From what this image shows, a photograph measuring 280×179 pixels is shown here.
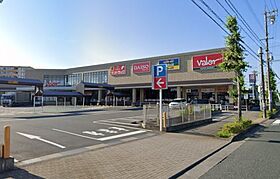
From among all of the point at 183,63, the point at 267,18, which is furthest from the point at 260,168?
the point at 183,63

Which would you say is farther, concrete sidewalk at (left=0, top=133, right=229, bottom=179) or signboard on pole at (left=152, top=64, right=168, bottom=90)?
signboard on pole at (left=152, top=64, right=168, bottom=90)

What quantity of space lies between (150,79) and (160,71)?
3630 cm

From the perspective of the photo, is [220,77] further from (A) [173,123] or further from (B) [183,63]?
(A) [173,123]

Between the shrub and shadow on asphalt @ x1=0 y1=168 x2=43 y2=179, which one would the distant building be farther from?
shadow on asphalt @ x1=0 y1=168 x2=43 y2=179

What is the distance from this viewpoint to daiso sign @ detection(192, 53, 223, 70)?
40.4 m

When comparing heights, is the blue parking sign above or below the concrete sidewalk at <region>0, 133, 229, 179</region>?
above

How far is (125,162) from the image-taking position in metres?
6.84

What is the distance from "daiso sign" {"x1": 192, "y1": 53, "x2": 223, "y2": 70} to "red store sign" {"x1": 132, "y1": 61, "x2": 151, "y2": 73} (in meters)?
10.5

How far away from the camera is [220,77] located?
40.2 meters

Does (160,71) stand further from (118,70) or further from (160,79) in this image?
(118,70)

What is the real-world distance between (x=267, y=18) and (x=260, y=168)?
2419 centimetres

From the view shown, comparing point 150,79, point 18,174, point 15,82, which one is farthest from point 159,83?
point 150,79

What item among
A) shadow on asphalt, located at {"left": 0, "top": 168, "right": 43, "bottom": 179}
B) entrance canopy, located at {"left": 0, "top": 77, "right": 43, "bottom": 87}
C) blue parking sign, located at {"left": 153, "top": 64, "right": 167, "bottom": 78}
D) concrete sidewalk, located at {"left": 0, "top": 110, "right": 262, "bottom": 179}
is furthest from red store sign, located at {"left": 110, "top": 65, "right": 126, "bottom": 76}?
shadow on asphalt, located at {"left": 0, "top": 168, "right": 43, "bottom": 179}

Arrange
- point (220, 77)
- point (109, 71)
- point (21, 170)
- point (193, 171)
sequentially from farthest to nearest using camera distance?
point (109, 71)
point (220, 77)
point (193, 171)
point (21, 170)
